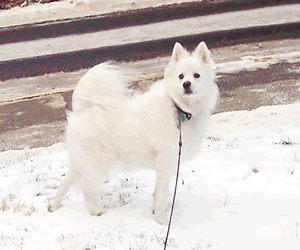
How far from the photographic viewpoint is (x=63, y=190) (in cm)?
471

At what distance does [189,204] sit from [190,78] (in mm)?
1361

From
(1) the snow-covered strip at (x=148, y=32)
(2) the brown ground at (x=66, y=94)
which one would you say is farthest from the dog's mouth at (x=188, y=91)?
(1) the snow-covered strip at (x=148, y=32)

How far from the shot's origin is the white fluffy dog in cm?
435

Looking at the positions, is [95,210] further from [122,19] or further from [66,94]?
[122,19]

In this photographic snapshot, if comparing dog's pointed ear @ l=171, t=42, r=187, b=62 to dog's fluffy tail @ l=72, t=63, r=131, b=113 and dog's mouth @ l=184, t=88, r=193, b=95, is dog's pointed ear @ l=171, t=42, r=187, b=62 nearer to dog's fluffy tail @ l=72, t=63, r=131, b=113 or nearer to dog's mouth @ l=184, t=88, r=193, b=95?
dog's mouth @ l=184, t=88, r=193, b=95

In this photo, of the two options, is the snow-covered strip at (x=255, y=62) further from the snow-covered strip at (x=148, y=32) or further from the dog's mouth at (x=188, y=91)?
the dog's mouth at (x=188, y=91)

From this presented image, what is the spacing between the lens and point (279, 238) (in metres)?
3.71

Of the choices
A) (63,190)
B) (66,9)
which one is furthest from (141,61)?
(63,190)

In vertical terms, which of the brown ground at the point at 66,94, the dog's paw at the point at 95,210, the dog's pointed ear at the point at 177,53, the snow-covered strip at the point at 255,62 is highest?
the dog's pointed ear at the point at 177,53

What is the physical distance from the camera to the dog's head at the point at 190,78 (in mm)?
4316

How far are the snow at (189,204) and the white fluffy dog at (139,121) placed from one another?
365mm

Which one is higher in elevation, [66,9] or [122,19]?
[66,9]

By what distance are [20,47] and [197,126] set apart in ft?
26.9

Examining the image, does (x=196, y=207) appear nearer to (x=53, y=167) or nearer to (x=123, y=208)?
(x=123, y=208)
